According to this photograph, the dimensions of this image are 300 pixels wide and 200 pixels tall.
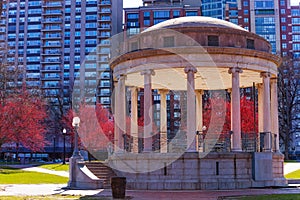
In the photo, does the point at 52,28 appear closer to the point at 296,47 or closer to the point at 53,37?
the point at 53,37

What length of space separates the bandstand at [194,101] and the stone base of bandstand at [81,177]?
182cm

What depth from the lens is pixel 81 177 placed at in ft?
101

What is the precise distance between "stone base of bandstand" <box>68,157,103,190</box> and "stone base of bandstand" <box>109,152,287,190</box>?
2074 millimetres

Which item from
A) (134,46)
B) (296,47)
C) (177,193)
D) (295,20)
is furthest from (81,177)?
(295,20)

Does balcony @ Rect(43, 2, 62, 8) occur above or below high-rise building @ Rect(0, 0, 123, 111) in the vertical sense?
above

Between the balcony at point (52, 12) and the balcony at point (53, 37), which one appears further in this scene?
the balcony at point (52, 12)

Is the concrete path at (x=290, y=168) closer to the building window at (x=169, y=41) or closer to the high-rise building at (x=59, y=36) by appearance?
the building window at (x=169, y=41)

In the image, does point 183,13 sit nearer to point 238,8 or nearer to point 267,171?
point 238,8

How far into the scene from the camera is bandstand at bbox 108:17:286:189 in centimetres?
2902

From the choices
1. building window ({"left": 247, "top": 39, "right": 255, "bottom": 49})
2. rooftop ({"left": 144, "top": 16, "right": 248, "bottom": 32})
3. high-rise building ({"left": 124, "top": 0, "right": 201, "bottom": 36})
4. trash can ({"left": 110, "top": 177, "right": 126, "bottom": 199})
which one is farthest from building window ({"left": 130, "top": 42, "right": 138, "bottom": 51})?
high-rise building ({"left": 124, "top": 0, "right": 201, "bottom": 36})

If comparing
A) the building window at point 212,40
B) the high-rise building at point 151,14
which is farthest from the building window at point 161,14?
the building window at point 212,40

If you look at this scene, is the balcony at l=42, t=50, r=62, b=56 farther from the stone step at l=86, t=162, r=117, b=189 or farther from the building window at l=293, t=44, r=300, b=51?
the stone step at l=86, t=162, r=117, b=189

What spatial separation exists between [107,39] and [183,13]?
21915 millimetres

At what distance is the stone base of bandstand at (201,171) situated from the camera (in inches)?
1131
